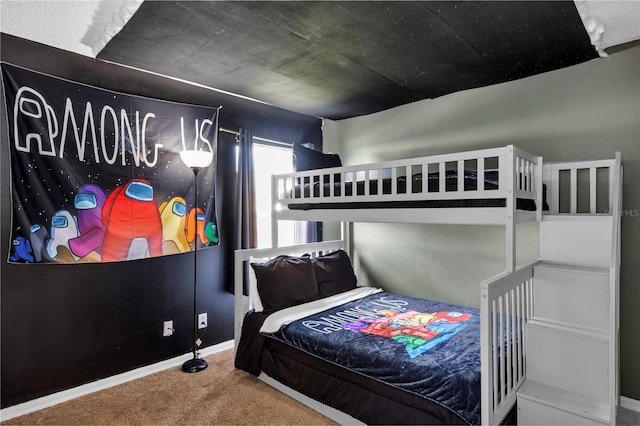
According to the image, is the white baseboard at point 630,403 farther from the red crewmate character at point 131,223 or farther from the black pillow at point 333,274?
the red crewmate character at point 131,223

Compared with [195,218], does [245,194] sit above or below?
above

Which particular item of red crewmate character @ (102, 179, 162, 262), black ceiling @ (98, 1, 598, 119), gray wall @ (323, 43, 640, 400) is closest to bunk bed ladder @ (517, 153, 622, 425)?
gray wall @ (323, 43, 640, 400)

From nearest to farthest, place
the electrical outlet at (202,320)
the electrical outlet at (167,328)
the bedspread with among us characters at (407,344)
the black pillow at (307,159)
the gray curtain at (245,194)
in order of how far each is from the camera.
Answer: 1. the bedspread with among us characters at (407,344)
2. the electrical outlet at (167,328)
3. the electrical outlet at (202,320)
4. the gray curtain at (245,194)
5. the black pillow at (307,159)

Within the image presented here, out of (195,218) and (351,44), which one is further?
(195,218)

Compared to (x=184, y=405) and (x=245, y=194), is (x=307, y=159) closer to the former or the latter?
(x=245, y=194)

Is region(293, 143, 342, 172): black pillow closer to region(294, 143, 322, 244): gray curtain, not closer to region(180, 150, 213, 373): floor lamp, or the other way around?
region(294, 143, 322, 244): gray curtain

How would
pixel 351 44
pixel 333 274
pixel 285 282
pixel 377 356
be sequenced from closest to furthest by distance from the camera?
pixel 377 356
pixel 351 44
pixel 285 282
pixel 333 274

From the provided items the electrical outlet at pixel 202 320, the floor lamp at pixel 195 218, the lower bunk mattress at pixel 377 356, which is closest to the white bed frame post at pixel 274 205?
the floor lamp at pixel 195 218

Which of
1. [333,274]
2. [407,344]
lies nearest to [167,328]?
[333,274]

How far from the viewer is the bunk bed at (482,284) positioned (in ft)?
5.62

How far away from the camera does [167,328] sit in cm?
278

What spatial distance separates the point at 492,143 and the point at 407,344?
5.98 feet

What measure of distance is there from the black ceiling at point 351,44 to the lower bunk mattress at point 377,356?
1.80m

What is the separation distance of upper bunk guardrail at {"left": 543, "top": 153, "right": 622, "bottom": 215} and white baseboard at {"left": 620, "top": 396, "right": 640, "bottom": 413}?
3.99ft
